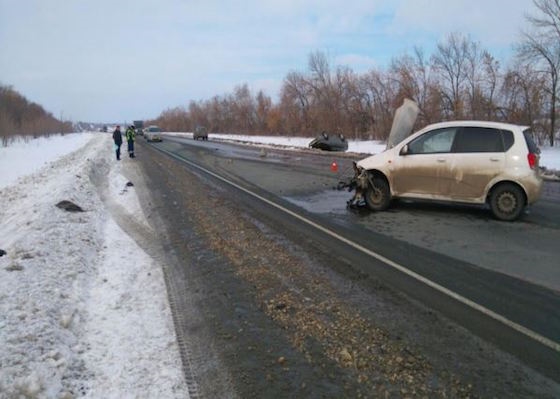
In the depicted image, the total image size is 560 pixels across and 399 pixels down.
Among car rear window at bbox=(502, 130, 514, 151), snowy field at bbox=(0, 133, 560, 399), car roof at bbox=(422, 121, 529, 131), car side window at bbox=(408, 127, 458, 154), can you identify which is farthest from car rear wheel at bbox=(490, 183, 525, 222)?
snowy field at bbox=(0, 133, 560, 399)

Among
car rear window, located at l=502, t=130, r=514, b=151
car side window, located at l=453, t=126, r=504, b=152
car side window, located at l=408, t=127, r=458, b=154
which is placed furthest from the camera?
car side window, located at l=408, t=127, r=458, b=154

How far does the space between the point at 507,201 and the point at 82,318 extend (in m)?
7.87

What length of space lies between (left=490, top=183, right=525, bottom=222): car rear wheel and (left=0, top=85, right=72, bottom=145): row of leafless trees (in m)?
54.5

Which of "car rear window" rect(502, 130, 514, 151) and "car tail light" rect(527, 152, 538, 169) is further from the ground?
"car rear window" rect(502, 130, 514, 151)

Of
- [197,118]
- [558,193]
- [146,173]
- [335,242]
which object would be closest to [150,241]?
[335,242]

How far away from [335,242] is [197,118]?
136m

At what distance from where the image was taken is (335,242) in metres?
7.75

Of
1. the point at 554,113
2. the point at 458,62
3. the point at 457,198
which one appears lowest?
the point at 457,198

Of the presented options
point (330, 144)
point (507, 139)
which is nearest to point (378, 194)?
point (507, 139)

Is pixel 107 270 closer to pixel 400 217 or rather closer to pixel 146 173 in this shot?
pixel 400 217

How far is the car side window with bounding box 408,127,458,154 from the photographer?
31.7ft

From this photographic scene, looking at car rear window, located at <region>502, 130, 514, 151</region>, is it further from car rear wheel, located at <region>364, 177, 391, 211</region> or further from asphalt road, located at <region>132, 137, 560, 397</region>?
car rear wheel, located at <region>364, 177, 391, 211</region>

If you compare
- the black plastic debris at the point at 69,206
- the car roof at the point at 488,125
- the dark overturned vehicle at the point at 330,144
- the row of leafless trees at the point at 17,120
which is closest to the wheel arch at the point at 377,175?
the car roof at the point at 488,125

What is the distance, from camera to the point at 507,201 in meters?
9.03
